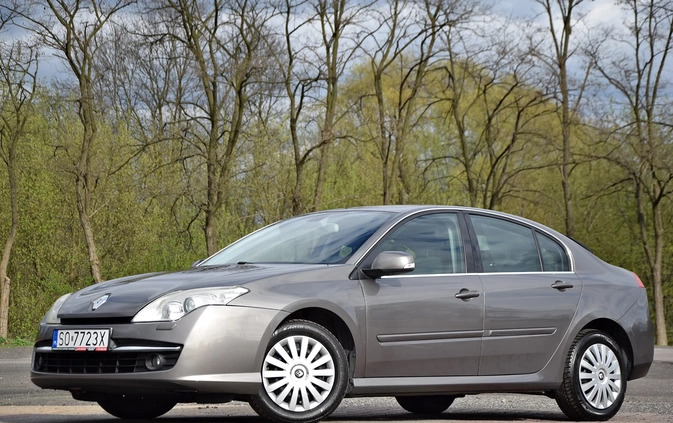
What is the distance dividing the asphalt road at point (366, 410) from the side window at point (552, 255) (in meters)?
1.15

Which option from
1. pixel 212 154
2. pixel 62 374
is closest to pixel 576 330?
pixel 62 374

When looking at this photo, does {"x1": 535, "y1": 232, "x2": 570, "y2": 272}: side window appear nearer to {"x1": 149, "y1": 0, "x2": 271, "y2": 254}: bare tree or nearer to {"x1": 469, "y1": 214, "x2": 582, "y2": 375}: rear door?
{"x1": 469, "y1": 214, "x2": 582, "y2": 375}: rear door

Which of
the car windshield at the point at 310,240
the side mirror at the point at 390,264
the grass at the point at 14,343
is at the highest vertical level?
the car windshield at the point at 310,240

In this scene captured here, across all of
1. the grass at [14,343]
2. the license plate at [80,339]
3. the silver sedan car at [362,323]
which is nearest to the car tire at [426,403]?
the silver sedan car at [362,323]

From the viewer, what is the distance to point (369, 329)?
7426mm

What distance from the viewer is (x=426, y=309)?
25.3ft

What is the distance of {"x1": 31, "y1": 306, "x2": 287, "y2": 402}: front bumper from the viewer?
22.1 ft

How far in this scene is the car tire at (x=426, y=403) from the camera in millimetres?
9305

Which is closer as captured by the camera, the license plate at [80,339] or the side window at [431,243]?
the license plate at [80,339]

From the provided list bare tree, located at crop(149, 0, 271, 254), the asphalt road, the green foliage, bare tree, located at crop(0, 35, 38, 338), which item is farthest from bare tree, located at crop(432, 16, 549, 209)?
the asphalt road

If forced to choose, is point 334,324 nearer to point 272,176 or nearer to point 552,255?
point 552,255

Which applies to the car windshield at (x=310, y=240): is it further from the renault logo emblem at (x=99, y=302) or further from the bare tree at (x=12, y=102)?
the bare tree at (x=12, y=102)

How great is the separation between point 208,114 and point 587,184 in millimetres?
15966

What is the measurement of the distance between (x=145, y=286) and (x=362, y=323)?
4.57ft
